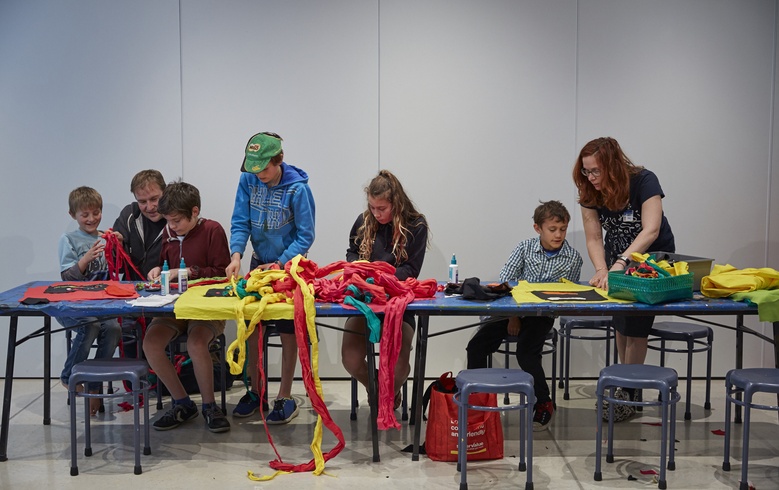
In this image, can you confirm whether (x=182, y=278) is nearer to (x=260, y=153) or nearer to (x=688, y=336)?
(x=260, y=153)

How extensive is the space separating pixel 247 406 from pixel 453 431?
137 centimetres

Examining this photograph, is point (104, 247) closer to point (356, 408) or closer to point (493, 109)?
point (356, 408)

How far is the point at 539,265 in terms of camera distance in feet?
16.1

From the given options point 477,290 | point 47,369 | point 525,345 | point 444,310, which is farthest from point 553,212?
→ point 47,369

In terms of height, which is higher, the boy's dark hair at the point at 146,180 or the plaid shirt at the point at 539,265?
the boy's dark hair at the point at 146,180

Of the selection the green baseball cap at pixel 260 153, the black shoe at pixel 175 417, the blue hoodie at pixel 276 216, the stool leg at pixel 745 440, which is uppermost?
the green baseball cap at pixel 260 153

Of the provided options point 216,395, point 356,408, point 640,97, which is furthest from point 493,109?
point 216,395

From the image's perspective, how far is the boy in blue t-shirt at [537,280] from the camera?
4648mm

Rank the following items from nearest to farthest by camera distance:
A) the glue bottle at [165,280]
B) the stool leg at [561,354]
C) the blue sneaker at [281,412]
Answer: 1. the glue bottle at [165,280]
2. the blue sneaker at [281,412]
3. the stool leg at [561,354]

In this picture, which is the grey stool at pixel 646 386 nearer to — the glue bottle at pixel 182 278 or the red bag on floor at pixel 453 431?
the red bag on floor at pixel 453 431

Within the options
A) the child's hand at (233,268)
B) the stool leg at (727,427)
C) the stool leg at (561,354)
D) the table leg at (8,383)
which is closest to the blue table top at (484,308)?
the table leg at (8,383)

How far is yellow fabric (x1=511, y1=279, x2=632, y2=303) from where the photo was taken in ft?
13.8

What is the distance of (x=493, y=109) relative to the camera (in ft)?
18.7

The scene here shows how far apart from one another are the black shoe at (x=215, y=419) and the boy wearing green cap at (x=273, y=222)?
0.23m
